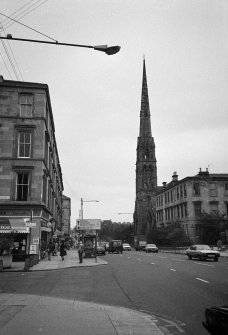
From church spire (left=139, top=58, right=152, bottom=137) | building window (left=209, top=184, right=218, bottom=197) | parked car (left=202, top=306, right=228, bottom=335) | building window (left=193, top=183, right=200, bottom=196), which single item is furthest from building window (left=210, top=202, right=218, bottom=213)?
parked car (left=202, top=306, right=228, bottom=335)

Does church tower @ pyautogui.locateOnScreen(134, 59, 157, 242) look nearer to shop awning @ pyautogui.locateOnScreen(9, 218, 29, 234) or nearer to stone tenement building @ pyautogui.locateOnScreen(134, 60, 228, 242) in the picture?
stone tenement building @ pyautogui.locateOnScreen(134, 60, 228, 242)

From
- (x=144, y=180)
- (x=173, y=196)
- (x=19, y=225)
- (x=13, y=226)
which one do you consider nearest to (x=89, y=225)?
(x=19, y=225)

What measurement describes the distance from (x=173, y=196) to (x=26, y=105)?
165ft

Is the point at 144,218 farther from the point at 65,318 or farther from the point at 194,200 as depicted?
the point at 65,318

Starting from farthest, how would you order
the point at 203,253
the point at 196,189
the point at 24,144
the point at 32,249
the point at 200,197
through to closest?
the point at 196,189
the point at 200,197
the point at 24,144
the point at 203,253
the point at 32,249

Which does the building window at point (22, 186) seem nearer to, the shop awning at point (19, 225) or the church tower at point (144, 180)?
the shop awning at point (19, 225)

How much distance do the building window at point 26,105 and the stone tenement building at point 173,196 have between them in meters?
41.6

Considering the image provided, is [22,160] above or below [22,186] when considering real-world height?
above

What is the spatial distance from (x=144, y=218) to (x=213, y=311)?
112m

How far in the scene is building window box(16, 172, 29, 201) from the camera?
106ft

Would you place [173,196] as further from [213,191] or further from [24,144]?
[24,144]

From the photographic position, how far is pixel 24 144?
109 feet

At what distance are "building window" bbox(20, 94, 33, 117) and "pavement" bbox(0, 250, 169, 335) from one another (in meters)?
24.8

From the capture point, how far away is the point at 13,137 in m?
33.0
